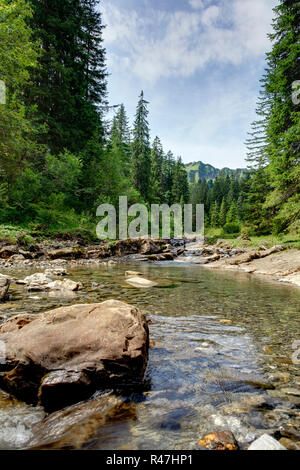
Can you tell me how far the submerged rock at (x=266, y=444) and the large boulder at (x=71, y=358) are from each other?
1.10 metres

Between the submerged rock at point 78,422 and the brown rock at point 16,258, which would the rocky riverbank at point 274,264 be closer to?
the submerged rock at point 78,422

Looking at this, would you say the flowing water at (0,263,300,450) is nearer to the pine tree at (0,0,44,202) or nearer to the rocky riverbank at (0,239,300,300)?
the rocky riverbank at (0,239,300,300)

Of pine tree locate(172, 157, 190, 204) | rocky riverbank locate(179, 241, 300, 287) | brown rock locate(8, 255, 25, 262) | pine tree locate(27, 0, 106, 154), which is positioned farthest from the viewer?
pine tree locate(172, 157, 190, 204)

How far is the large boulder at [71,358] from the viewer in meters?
2.00

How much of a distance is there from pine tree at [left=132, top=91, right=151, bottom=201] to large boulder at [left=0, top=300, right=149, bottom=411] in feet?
131

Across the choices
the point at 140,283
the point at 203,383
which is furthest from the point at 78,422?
the point at 140,283

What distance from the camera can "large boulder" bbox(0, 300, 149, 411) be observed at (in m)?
2.00

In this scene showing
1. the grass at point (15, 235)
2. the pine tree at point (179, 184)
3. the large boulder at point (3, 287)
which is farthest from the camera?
the pine tree at point (179, 184)

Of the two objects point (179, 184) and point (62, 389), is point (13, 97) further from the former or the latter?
point (179, 184)

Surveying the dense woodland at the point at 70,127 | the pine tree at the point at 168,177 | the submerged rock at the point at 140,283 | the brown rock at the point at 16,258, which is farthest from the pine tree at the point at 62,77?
the pine tree at the point at 168,177

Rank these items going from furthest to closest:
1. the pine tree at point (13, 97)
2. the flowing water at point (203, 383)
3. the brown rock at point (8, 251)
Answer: the pine tree at point (13, 97) < the brown rock at point (8, 251) < the flowing water at point (203, 383)

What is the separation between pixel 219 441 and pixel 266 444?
290 mm

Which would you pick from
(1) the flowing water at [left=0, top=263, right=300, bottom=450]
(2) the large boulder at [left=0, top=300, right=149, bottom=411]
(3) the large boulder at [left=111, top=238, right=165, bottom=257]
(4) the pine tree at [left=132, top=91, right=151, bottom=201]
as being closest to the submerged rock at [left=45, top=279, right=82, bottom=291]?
(1) the flowing water at [left=0, top=263, right=300, bottom=450]
